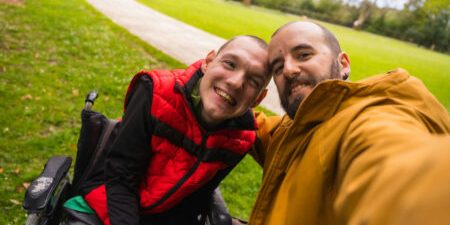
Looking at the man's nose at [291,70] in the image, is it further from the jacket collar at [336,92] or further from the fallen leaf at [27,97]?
the fallen leaf at [27,97]

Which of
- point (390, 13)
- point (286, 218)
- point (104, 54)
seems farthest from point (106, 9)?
point (390, 13)

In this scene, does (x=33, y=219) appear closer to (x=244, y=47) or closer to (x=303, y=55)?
(x=244, y=47)

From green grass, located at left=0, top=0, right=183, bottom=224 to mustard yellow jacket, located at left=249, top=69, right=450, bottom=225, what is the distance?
8.95 ft

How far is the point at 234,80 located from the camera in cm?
210

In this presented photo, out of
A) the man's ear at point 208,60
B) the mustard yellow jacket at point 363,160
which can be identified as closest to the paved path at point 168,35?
the man's ear at point 208,60

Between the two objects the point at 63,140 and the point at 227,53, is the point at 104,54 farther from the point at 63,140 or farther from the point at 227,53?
the point at 227,53

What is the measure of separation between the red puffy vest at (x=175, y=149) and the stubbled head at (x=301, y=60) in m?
0.43

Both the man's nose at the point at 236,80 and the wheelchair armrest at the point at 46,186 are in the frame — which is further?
the man's nose at the point at 236,80

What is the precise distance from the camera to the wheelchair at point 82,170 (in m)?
2.11

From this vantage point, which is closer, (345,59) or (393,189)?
(393,189)

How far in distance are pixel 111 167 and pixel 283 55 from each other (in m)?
1.15

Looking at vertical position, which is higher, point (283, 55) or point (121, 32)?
point (283, 55)

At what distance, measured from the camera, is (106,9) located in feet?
45.9

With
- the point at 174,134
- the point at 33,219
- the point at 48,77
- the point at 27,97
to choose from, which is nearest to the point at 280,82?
the point at 174,134
